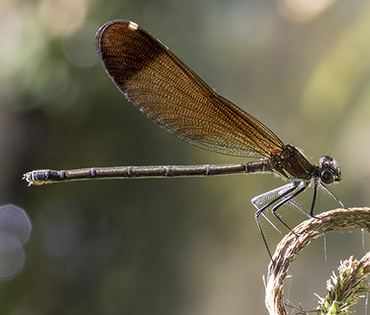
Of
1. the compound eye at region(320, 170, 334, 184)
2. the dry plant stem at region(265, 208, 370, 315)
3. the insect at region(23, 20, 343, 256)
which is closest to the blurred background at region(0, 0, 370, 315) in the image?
the insect at region(23, 20, 343, 256)

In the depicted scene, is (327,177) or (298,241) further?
(327,177)

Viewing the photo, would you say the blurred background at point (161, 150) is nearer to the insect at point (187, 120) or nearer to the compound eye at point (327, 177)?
the insect at point (187, 120)

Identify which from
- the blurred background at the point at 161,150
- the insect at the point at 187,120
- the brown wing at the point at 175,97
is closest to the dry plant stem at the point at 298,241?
the insect at the point at 187,120

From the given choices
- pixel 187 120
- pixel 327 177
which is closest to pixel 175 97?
pixel 187 120

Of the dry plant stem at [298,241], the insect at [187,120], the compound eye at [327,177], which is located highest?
the insect at [187,120]

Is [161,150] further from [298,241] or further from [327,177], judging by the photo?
[298,241]

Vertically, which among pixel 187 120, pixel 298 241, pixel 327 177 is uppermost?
pixel 187 120
